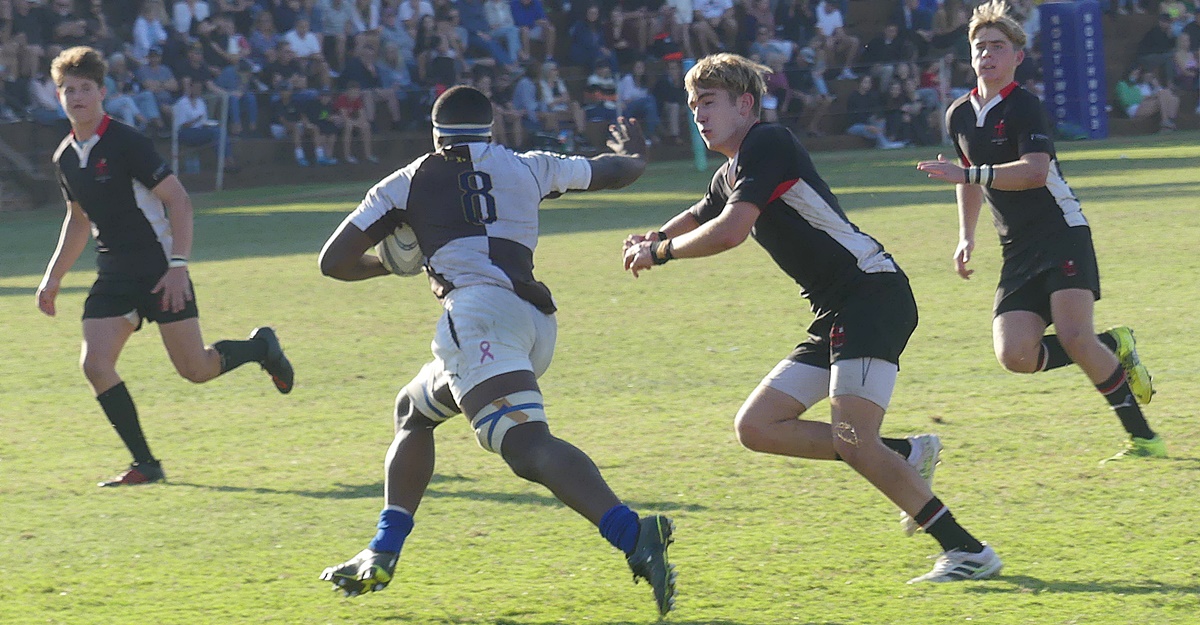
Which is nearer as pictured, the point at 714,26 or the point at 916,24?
the point at 714,26

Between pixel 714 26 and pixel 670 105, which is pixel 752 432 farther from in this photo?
pixel 714 26

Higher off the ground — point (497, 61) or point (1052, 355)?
point (497, 61)

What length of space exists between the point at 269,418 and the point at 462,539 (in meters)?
2.85

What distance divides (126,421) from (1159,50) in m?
25.8

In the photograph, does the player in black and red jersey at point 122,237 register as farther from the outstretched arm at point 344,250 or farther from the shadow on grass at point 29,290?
the shadow on grass at point 29,290

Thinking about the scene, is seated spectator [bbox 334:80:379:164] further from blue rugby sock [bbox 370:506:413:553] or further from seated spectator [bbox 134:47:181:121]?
blue rugby sock [bbox 370:506:413:553]

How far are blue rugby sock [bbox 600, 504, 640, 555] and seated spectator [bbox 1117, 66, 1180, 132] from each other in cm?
2517

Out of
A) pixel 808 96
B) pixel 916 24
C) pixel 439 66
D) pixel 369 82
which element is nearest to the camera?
pixel 369 82

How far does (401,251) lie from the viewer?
16.5ft

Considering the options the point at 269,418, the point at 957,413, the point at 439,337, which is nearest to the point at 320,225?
the point at 269,418

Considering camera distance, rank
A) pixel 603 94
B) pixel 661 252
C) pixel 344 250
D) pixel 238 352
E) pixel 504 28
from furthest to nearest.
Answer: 1. pixel 504 28
2. pixel 603 94
3. pixel 238 352
4. pixel 661 252
5. pixel 344 250

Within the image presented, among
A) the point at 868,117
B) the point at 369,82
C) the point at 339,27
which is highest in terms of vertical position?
the point at 339,27

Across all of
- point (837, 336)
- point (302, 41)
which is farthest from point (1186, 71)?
point (837, 336)

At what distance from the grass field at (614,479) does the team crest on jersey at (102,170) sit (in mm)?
1407
